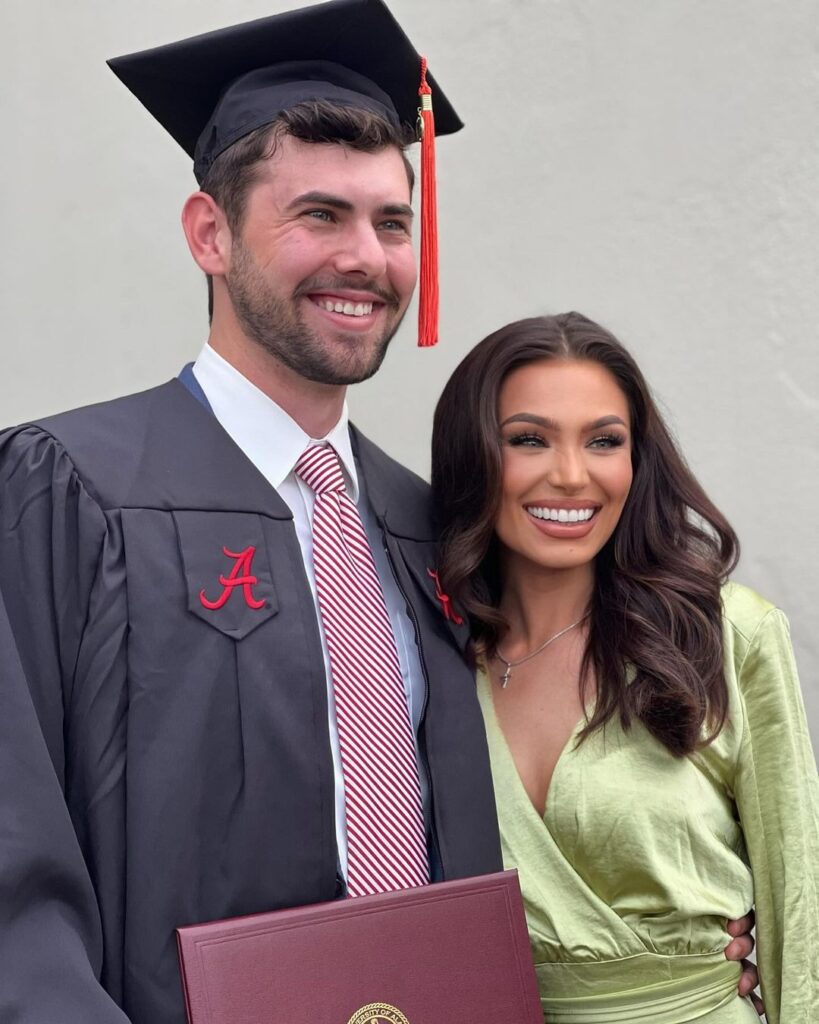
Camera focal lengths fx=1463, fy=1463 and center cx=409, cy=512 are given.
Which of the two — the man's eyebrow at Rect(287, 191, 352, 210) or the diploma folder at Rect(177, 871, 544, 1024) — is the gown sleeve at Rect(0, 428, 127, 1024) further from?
the man's eyebrow at Rect(287, 191, 352, 210)

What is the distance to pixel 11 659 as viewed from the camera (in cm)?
195

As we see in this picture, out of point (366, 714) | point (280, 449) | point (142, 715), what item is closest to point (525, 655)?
point (366, 714)

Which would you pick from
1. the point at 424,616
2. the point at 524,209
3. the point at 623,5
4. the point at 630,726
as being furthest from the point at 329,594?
the point at 623,5

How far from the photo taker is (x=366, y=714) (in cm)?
221

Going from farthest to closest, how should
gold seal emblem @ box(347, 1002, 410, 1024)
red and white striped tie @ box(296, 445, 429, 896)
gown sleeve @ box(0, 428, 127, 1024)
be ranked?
red and white striped tie @ box(296, 445, 429, 896) → gold seal emblem @ box(347, 1002, 410, 1024) → gown sleeve @ box(0, 428, 127, 1024)

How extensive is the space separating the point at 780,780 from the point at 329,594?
85cm

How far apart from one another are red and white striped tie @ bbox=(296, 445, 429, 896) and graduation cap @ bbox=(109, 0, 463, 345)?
0.57 metres

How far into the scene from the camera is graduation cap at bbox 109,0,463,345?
2.37 metres

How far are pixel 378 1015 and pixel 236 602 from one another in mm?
614

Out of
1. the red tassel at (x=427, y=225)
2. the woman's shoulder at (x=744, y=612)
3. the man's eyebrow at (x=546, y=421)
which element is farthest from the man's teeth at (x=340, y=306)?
the woman's shoulder at (x=744, y=612)

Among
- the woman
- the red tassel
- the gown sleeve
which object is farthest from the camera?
the red tassel

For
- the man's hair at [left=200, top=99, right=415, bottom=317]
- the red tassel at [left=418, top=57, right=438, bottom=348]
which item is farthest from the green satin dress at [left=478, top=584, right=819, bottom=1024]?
the man's hair at [left=200, top=99, right=415, bottom=317]

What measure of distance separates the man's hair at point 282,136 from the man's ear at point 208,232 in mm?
20

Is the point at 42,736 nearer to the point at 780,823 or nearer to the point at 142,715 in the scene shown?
the point at 142,715
